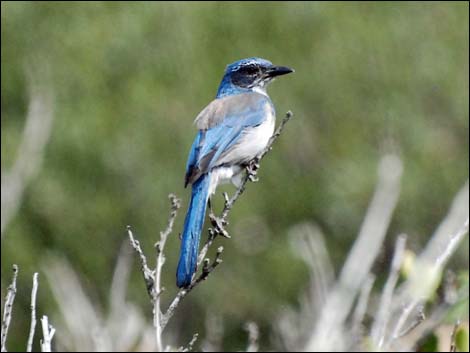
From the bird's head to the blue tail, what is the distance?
4.19ft

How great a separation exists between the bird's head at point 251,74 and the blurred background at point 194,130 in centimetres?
728

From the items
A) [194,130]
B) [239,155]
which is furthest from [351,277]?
[194,130]

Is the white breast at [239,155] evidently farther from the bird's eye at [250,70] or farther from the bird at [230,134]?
the bird's eye at [250,70]

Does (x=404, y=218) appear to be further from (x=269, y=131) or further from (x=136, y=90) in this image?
(x=269, y=131)

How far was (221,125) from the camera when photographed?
7.36 meters

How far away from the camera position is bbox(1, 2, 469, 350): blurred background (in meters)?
16.3

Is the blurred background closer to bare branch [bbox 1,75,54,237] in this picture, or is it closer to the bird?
bare branch [bbox 1,75,54,237]

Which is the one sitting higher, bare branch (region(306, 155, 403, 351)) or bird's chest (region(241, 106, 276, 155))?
bird's chest (region(241, 106, 276, 155))

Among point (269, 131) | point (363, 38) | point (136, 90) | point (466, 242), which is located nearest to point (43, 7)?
point (136, 90)

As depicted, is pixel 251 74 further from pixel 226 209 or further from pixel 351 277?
pixel 226 209

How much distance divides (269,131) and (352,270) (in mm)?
2123

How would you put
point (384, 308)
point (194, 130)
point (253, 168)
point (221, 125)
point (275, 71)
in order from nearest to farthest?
point (384, 308) → point (253, 168) → point (221, 125) → point (275, 71) → point (194, 130)

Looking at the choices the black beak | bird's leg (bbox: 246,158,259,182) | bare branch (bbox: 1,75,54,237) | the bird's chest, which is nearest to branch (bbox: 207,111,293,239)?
bird's leg (bbox: 246,158,259,182)

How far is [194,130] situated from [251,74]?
28.3 feet
